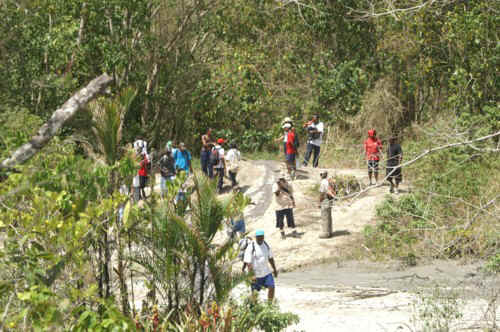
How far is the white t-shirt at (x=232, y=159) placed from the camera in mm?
19656

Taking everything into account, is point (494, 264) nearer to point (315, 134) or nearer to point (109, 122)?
point (109, 122)

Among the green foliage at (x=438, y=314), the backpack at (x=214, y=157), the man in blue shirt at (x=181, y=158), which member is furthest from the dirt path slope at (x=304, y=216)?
the green foliage at (x=438, y=314)

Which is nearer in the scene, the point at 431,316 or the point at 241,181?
the point at 431,316

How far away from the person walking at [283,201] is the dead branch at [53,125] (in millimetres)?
10538

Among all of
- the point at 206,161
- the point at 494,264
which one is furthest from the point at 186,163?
the point at 494,264

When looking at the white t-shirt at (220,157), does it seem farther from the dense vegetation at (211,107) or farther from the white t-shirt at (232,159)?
the dense vegetation at (211,107)

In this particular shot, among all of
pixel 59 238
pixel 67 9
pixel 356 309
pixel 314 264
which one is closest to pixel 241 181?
pixel 314 264

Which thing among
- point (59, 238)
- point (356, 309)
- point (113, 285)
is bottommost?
point (356, 309)

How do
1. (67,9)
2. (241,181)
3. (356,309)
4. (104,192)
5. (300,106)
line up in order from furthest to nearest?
(300,106), (67,9), (241,181), (356,309), (104,192)

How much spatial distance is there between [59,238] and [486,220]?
329 inches

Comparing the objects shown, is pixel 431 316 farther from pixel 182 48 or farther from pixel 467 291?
pixel 182 48

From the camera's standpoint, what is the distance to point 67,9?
23203mm

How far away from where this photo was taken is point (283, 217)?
16.5m

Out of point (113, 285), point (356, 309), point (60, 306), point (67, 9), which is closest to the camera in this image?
point (60, 306)
